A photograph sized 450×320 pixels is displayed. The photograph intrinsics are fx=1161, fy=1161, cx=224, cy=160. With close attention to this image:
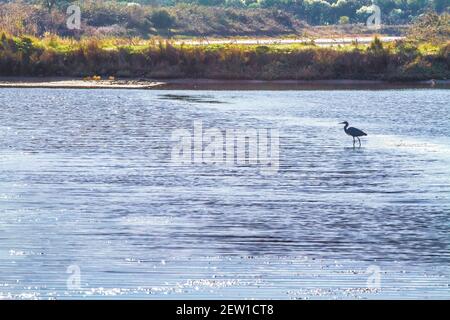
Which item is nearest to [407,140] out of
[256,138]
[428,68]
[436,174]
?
[256,138]

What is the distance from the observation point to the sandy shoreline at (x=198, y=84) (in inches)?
2611

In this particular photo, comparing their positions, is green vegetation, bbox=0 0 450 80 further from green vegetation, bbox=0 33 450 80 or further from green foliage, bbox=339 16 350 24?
green foliage, bbox=339 16 350 24

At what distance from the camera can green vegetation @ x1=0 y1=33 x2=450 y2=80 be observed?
69.8 meters

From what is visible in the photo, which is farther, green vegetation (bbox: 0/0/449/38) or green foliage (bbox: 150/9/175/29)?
green foliage (bbox: 150/9/175/29)

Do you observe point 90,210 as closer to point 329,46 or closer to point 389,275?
point 389,275

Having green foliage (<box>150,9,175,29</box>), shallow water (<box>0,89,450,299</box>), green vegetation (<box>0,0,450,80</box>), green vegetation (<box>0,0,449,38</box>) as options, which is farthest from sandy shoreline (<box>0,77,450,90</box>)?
green foliage (<box>150,9,175,29</box>)

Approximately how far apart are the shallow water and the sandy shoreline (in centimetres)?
1941

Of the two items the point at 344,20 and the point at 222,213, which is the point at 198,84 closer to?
the point at 344,20

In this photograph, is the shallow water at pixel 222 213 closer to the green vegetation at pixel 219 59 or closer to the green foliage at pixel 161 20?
the green vegetation at pixel 219 59

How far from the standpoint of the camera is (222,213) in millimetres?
25312

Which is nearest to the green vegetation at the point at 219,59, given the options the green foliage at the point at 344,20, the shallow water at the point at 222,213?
the shallow water at the point at 222,213

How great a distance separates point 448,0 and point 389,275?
98150mm

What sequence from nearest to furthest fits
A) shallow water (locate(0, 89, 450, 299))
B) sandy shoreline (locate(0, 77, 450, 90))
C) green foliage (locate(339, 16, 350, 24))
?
shallow water (locate(0, 89, 450, 299))
sandy shoreline (locate(0, 77, 450, 90))
green foliage (locate(339, 16, 350, 24))

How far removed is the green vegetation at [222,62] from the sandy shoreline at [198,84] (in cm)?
58
